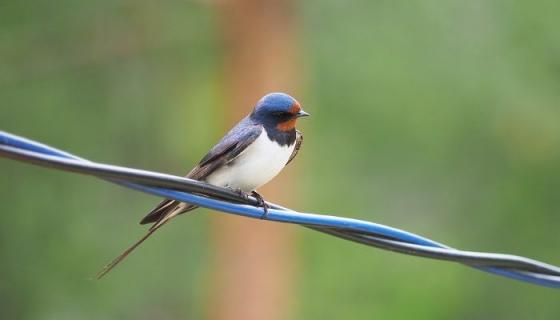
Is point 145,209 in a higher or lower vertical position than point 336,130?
lower

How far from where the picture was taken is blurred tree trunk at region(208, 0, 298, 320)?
32.3 ft

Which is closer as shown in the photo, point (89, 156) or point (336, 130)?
point (89, 156)

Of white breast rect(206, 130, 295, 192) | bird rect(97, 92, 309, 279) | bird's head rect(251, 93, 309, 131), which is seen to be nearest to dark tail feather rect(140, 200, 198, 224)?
bird rect(97, 92, 309, 279)

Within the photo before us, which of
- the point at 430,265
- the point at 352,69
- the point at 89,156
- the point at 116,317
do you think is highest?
the point at 352,69

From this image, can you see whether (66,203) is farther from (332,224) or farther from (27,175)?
(332,224)

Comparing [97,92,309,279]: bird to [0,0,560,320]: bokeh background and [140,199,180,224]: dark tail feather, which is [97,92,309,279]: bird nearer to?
[140,199,180,224]: dark tail feather

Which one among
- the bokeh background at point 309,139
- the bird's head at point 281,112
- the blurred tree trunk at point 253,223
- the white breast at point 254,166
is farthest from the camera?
the bokeh background at point 309,139

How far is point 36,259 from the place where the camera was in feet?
35.2

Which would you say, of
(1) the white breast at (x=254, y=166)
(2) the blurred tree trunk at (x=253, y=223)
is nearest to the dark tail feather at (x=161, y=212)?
(1) the white breast at (x=254, y=166)

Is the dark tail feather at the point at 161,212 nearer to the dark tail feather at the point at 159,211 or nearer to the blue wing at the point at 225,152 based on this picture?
the dark tail feather at the point at 159,211

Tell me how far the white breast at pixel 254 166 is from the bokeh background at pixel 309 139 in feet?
17.8

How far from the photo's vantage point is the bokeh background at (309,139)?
1011cm

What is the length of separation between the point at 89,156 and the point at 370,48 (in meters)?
3.07

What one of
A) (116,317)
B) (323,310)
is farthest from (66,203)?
(323,310)
